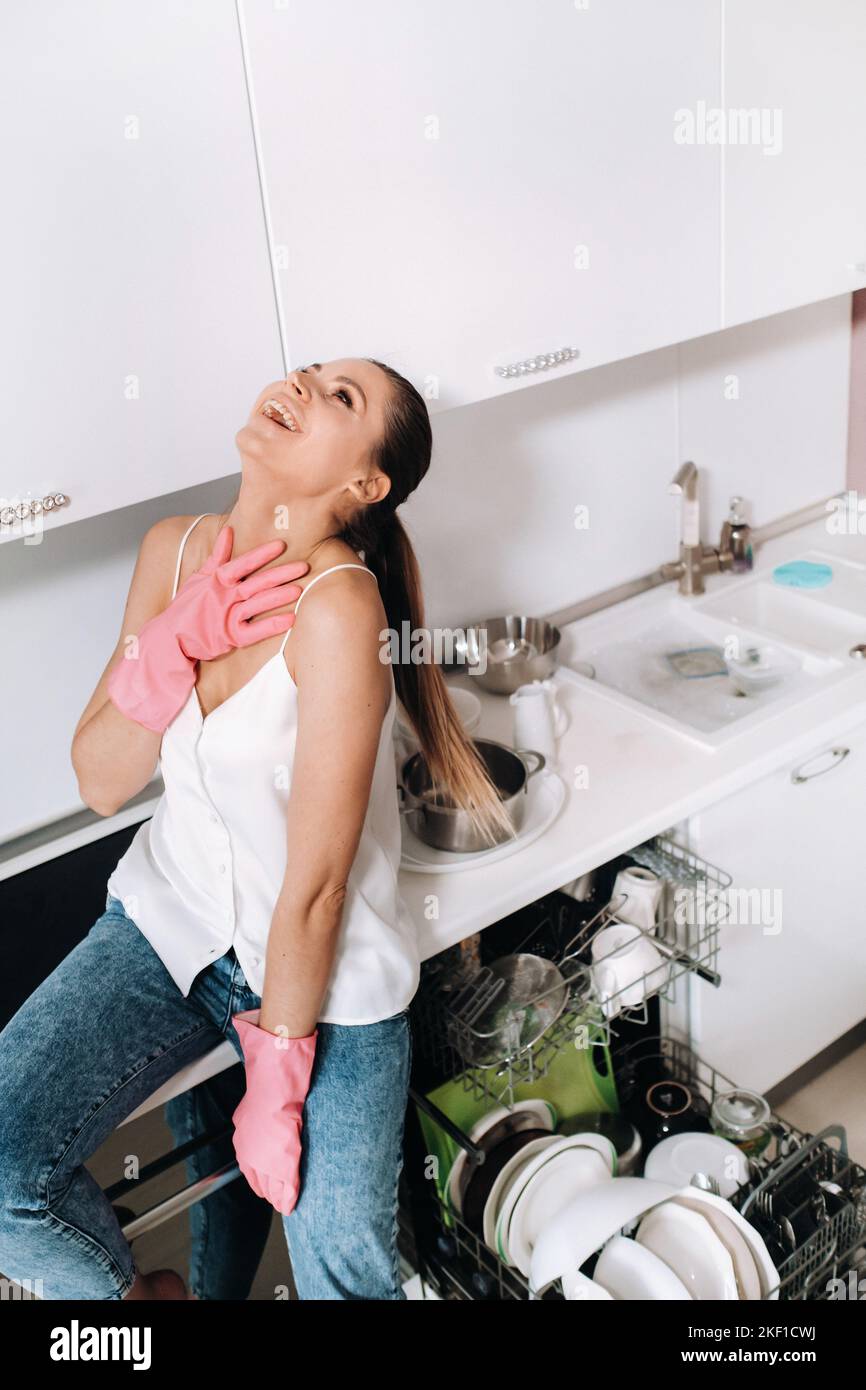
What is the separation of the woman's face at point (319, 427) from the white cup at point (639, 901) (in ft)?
2.48

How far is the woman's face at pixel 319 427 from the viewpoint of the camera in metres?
1.42

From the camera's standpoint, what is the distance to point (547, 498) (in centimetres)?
227

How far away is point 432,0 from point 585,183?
32 centimetres

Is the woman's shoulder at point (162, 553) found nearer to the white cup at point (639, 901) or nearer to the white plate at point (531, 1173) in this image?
the white cup at point (639, 901)

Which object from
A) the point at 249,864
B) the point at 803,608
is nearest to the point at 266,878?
the point at 249,864

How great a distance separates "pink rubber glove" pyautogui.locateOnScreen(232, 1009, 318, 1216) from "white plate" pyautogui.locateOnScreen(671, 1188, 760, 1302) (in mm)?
495

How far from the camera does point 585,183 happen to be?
5.60ft

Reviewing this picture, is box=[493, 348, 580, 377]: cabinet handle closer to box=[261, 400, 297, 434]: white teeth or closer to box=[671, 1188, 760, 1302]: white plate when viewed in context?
box=[261, 400, 297, 434]: white teeth

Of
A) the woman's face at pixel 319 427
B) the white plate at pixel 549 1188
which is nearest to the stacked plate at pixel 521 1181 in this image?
the white plate at pixel 549 1188

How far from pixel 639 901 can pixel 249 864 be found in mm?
624

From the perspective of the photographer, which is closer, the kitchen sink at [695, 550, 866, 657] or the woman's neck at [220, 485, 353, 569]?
the woman's neck at [220, 485, 353, 569]

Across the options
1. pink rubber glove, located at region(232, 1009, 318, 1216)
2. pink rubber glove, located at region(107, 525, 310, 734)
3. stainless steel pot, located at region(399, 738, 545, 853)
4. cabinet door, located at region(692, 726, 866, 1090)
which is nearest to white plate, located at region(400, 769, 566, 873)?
stainless steel pot, located at region(399, 738, 545, 853)

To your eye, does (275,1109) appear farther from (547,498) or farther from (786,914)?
(547,498)

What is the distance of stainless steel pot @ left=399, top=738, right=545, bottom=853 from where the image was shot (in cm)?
175
